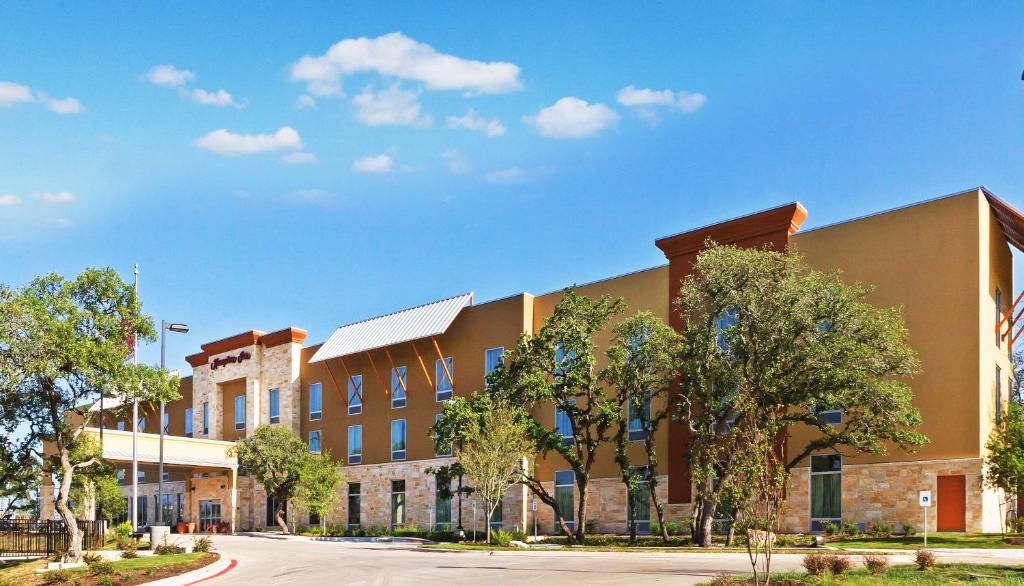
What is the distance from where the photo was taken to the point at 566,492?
47.6m

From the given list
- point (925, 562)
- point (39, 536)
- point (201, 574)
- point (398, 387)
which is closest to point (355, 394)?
point (398, 387)

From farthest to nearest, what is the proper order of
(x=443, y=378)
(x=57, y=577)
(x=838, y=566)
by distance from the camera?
(x=443, y=378), (x=57, y=577), (x=838, y=566)

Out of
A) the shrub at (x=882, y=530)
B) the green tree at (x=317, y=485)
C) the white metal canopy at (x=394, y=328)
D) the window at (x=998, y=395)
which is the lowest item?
the green tree at (x=317, y=485)

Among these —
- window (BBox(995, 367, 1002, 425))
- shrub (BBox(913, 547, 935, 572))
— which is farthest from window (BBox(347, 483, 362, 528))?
shrub (BBox(913, 547, 935, 572))

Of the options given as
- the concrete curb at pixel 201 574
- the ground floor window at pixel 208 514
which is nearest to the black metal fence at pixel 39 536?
the concrete curb at pixel 201 574

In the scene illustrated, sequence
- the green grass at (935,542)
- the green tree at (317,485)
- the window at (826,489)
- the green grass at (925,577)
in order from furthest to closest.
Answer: the green tree at (317,485) → the window at (826,489) → the green grass at (935,542) → the green grass at (925,577)

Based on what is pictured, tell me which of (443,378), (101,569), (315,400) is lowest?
(101,569)

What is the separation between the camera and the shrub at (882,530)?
3434cm

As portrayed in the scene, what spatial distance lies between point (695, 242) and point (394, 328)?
68.3ft

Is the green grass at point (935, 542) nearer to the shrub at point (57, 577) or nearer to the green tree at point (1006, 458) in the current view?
the green tree at point (1006, 458)

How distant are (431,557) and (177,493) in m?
44.7

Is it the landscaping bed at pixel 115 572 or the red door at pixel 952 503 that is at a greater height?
the red door at pixel 952 503

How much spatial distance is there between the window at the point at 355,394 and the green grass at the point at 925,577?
42.0 metres

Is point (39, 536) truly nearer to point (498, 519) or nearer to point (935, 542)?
point (498, 519)
